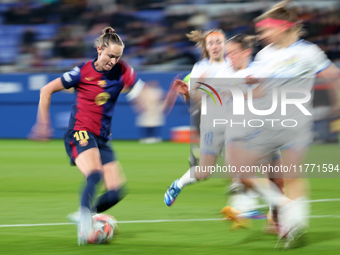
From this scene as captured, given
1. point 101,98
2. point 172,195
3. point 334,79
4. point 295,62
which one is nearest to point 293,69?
point 295,62

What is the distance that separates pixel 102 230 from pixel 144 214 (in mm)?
1580

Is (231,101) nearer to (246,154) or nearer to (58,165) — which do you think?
(246,154)

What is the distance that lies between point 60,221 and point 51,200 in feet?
4.87

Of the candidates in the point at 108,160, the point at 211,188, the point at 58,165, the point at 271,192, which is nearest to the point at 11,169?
the point at 58,165

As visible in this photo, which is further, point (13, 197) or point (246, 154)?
point (13, 197)

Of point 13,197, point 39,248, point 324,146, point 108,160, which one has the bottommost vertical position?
point 324,146

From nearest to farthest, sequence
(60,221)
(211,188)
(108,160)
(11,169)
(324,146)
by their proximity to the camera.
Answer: (108,160), (60,221), (211,188), (11,169), (324,146)

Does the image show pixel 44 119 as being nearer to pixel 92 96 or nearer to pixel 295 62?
pixel 92 96

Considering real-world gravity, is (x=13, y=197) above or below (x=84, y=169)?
below

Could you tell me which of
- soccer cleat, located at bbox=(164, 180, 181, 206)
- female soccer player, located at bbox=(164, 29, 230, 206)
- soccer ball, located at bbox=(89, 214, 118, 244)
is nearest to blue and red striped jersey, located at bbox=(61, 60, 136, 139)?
soccer ball, located at bbox=(89, 214, 118, 244)

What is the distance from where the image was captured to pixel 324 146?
51.0 ft

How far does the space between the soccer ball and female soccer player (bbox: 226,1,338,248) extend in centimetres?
135

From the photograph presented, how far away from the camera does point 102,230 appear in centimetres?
525

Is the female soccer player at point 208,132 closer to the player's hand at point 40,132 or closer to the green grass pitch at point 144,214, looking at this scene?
the green grass pitch at point 144,214
